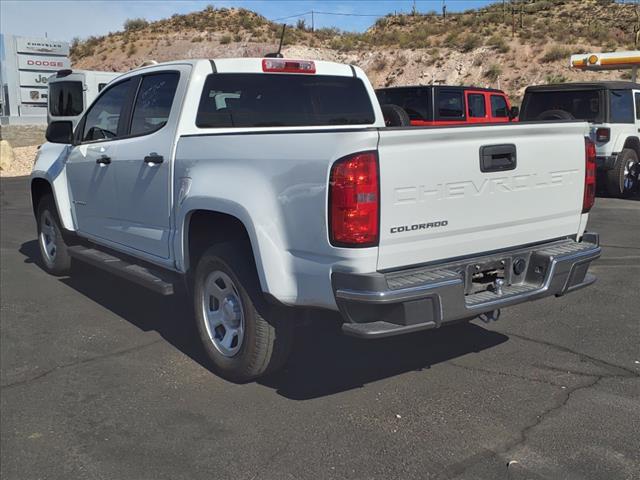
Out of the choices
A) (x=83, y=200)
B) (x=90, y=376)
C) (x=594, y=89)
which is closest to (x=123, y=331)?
(x=90, y=376)

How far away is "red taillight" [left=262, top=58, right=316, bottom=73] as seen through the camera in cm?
514

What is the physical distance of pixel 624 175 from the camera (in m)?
12.6

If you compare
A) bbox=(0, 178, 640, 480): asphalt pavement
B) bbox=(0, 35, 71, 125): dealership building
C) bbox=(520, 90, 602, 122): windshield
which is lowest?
bbox=(0, 178, 640, 480): asphalt pavement

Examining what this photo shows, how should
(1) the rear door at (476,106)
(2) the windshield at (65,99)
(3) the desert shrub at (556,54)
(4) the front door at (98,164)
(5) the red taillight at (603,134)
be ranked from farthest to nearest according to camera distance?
(3) the desert shrub at (556,54) → (2) the windshield at (65,99) → (1) the rear door at (476,106) → (5) the red taillight at (603,134) → (4) the front door at (98,164)

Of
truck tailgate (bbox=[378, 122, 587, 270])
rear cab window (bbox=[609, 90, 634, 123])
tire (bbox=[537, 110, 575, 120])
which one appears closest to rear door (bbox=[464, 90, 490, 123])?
tire (bbox=[537, 110, 575, 120])

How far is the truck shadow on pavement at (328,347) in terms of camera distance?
422 centimetres

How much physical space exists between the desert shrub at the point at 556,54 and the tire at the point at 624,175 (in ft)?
76.3

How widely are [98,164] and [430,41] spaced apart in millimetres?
37969

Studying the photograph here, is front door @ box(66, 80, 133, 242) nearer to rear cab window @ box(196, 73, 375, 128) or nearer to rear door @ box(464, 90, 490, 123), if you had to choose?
rear cab window @ box(196, 73, 375, 128)

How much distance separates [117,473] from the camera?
3.19m

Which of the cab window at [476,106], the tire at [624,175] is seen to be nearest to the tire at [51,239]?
the tire at [624,175]

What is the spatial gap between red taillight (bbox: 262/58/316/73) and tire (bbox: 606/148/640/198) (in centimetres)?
903

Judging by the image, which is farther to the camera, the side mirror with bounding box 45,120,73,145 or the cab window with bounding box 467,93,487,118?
the cab window with bounding box 467,93,487,118

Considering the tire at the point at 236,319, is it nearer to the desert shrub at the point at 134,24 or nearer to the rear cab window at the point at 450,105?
the rear cab window at the point at 450,105
